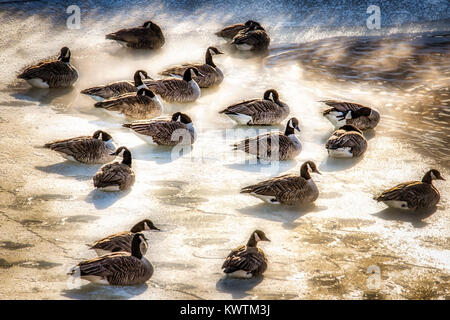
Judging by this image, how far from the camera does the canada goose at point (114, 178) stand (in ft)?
32.8

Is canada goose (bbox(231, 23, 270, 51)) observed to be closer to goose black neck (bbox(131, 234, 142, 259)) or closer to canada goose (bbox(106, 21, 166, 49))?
canada goose (bbox(106, 21, 166, 49))

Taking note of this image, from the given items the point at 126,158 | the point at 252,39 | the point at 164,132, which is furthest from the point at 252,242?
the point at 252,39

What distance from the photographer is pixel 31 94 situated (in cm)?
1430

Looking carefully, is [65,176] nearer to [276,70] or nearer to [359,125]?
[359,125]

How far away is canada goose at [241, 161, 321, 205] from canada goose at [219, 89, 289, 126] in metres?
3.24

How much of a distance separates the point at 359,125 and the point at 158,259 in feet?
18.7

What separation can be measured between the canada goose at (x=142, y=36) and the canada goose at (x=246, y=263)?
1036 cm

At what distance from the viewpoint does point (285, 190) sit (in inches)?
384

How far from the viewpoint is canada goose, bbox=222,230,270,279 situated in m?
7.76

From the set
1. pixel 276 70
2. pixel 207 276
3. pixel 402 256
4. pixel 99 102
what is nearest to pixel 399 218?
pixel 402 256

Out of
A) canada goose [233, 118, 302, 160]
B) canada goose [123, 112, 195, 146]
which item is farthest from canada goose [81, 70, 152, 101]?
canada goose [233, 118, 302, 160]

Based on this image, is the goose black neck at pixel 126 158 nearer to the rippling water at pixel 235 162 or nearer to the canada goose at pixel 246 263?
the rippling water at pixel 235 162

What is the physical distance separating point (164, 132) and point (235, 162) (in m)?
1.45

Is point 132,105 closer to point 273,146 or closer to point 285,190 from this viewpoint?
point 273,146
